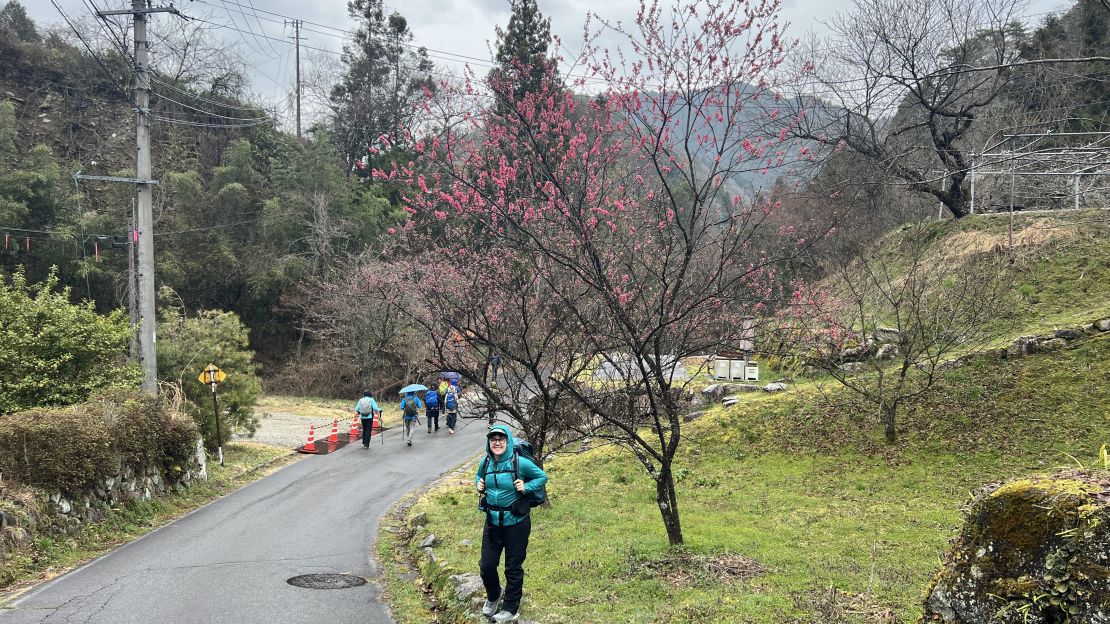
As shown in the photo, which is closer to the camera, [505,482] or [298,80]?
[505,482]

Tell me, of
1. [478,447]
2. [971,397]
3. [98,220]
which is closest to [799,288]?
[971,397]

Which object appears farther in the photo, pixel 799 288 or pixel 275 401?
pixel 275 401

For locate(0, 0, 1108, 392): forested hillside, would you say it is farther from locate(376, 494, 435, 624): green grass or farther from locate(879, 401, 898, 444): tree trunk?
locate(376, 494, 435, 624): green grass

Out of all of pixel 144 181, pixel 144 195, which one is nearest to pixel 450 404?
pixel 144 195

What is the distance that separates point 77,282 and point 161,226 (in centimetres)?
548

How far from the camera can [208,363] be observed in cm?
2030

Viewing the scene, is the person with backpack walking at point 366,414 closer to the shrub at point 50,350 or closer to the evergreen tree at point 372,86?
the shrub at point 50,350

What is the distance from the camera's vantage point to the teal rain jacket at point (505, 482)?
6.21 m

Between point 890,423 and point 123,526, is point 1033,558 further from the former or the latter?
point 123,526

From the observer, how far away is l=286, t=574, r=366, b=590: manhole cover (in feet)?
28.2

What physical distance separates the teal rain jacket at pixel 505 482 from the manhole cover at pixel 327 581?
3456mm

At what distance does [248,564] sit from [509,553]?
4.95 metres

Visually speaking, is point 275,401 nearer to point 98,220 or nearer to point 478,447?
point 98,220

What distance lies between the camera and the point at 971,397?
12.2 meters
